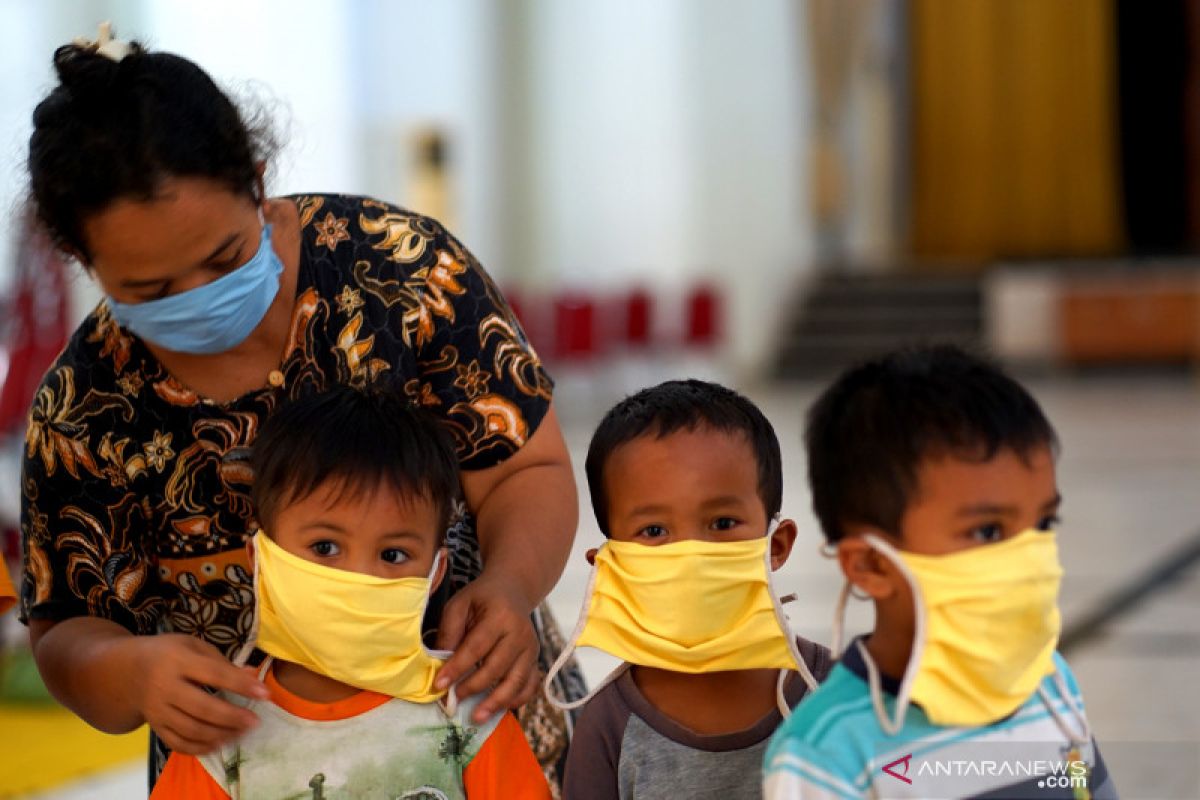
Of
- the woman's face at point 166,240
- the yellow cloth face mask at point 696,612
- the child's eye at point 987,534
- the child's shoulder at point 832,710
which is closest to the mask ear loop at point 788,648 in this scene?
the yellow cloth face mask at point 696,612

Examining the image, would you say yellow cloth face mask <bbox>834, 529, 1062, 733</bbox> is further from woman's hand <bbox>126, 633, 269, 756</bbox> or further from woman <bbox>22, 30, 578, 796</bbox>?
woman's hand <bbox>126, 633, 269, 756</bbox>

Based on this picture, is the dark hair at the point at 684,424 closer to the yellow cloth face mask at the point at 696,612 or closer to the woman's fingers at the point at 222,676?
the yellow cloth face mask at the point at 696,612

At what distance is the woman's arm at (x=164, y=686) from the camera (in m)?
1.70

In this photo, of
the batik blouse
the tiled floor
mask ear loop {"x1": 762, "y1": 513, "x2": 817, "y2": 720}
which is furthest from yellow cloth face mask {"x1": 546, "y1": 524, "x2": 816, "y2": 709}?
the tiled floor

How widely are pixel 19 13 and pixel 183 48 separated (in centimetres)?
89

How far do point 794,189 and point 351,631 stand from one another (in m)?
13.8

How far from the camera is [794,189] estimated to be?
15.2m

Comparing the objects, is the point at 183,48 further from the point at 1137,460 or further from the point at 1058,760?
the point at 1058,760

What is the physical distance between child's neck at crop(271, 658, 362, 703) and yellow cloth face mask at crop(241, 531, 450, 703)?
4cm

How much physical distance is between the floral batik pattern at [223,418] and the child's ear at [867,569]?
0.60 metres

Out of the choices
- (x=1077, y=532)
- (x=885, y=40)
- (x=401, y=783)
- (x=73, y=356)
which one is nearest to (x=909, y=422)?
(x=401, y=783)

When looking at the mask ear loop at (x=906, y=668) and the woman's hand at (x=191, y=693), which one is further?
the woman's hand at (x=191, y=693)

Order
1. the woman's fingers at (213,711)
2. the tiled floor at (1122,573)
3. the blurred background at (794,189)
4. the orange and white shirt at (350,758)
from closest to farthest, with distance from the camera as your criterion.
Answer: the woman's fingers at (213,711), the orange and white shirt at (350,758), the tiled floor at (1122,573), the blurred background at (794,189)

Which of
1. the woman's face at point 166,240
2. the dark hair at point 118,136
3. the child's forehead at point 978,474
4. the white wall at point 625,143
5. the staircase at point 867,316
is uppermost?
the dark hair at point 118,136
